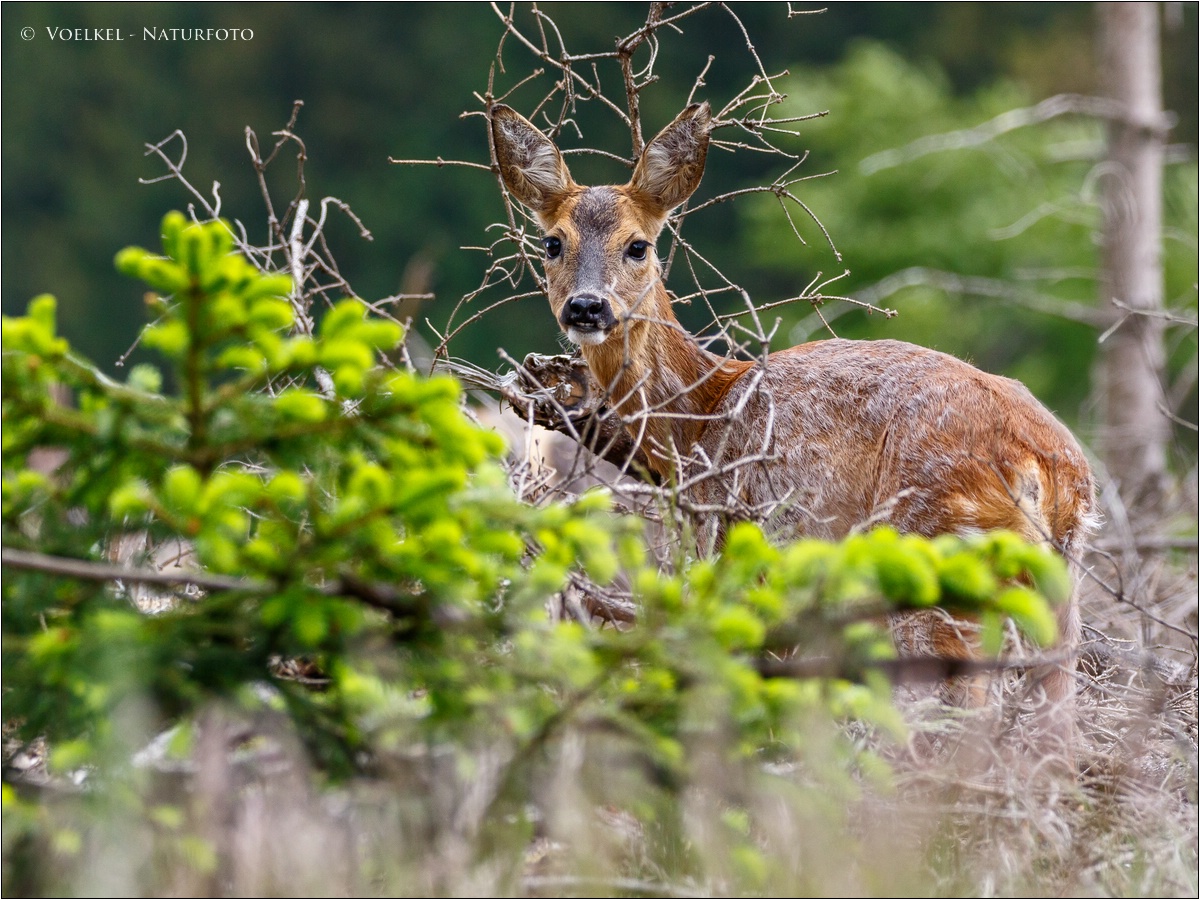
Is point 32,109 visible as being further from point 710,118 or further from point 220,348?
point 220,348

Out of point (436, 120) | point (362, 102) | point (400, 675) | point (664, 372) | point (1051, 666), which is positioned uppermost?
point (362, 102)

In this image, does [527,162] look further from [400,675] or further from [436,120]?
[436,120]

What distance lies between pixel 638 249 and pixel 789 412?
1084 millimetres

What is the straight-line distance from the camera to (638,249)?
19.1ft

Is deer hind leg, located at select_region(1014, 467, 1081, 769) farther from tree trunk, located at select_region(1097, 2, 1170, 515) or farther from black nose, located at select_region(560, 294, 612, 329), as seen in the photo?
tree trunk, located at select_region(1097, 2, 1170, 515)

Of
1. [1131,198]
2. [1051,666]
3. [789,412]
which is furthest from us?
[1131,198]

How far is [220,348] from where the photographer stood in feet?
10.3

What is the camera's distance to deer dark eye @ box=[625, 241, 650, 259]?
580 centimetres

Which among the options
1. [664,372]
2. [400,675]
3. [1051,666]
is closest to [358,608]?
[400,675]

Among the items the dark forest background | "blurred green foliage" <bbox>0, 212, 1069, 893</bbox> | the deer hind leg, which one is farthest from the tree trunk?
the dark forest background

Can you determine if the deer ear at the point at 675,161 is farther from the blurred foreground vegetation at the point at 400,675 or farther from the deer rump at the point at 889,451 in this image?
the blurred foreground vegetation at the point at 400,675

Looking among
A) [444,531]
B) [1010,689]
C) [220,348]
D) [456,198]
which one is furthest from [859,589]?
[456,198]

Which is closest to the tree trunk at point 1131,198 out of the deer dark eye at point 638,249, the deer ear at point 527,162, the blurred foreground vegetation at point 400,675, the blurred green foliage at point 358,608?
the deer dark eye at point 638,249

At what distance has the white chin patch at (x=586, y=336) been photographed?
5.29m
